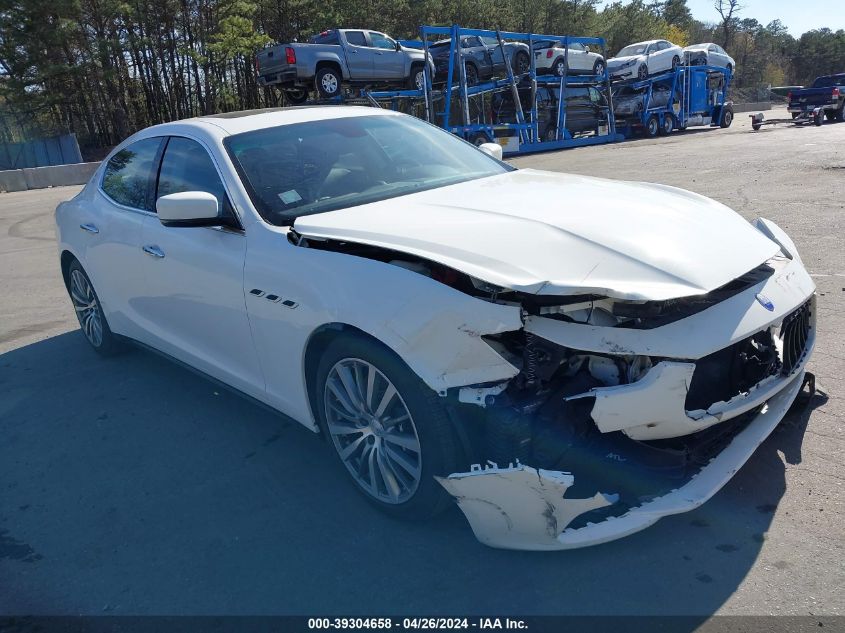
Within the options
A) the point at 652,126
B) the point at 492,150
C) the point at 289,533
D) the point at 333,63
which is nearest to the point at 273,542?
the point at 289,533

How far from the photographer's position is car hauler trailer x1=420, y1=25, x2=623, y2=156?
2025cm

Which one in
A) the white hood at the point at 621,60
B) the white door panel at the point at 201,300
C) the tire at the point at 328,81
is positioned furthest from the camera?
the white hood at the point at 621,60

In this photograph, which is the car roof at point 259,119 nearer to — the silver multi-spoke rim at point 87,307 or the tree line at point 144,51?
the silver multi-spoke rim at point 87,307

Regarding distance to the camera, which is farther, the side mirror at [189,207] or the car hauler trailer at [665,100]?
the car hauler trailer at [665,100]

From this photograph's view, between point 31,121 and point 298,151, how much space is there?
29610 mm

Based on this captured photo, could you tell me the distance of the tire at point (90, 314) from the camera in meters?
5.09

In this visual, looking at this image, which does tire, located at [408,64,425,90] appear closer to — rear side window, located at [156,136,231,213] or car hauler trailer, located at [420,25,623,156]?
car hauler trailer, located at [420,25,623,156]

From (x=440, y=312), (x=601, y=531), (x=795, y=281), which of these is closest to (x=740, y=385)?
(x=795, y=281)

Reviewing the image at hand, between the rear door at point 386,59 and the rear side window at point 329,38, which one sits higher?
the rear side window at point 329,38

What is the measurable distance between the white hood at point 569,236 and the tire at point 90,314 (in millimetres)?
2669

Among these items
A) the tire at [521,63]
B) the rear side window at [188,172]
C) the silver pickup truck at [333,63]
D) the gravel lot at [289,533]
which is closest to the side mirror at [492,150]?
the gravel lot at [289,533]

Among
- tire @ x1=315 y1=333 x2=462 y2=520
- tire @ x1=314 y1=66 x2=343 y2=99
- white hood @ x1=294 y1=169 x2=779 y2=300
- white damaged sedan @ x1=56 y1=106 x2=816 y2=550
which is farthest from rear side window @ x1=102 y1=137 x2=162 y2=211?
tire @ x1=314 y1=66 x2=343 y2=99

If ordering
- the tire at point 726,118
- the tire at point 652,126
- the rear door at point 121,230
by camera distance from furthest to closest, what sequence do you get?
the tire at point 726,118 → the tire at point 652,126 → the rear door at point 121,230

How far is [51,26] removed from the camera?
89.4ft
